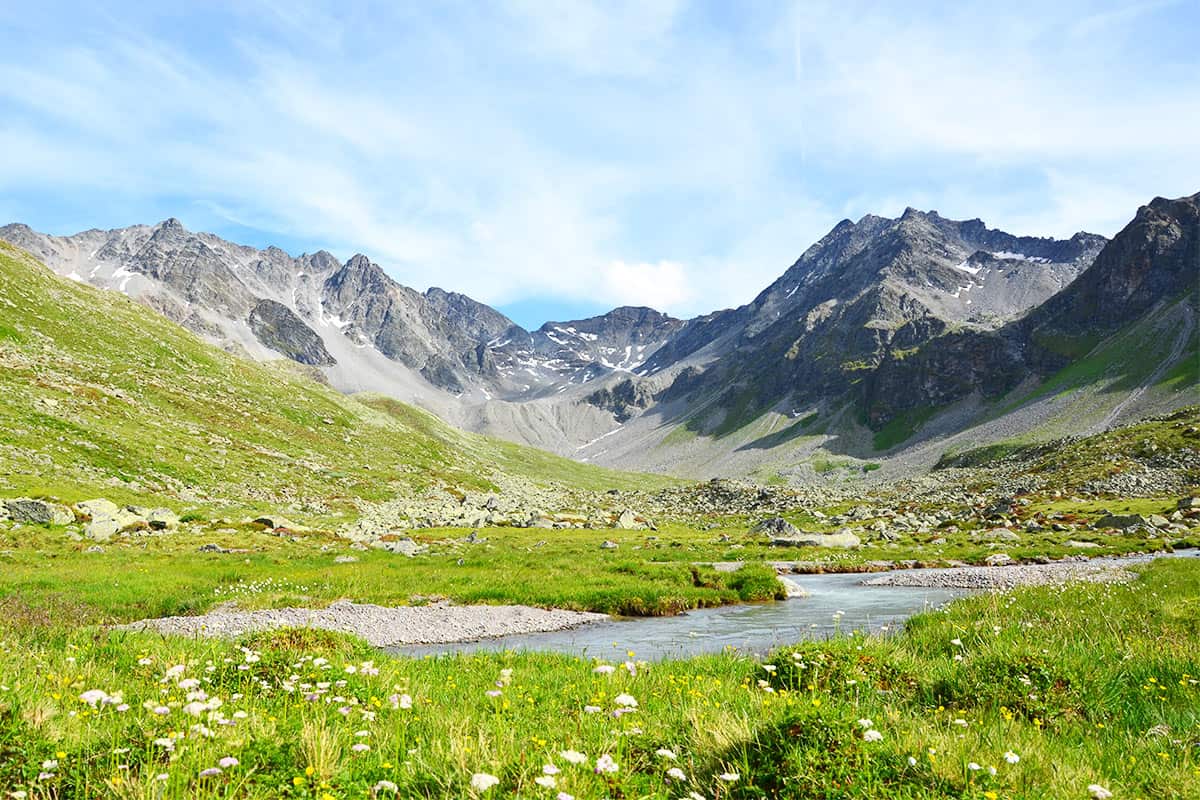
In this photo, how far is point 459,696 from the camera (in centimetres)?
1003

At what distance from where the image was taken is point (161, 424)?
84.8 m

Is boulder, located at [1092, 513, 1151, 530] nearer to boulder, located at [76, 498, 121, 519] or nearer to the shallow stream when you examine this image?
the shallow stream

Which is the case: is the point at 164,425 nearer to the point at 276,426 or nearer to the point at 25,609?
the point at 276,426

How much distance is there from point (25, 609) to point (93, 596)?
884 centimetres

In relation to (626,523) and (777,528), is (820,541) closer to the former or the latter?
(777,528)

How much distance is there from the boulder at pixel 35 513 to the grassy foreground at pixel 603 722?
40570mm

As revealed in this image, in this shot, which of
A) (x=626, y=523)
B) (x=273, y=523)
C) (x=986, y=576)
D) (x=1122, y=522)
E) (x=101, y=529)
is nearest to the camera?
(x=986, y=576)

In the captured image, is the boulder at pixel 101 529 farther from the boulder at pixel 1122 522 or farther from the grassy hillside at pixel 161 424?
the boulder at pixel 1122 522

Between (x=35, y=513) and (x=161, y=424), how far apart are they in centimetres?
4559

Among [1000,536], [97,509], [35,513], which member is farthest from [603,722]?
[1000,536]

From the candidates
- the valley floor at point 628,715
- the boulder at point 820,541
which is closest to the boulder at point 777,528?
the boulder at point 820,541

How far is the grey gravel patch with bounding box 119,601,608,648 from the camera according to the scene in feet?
76.6

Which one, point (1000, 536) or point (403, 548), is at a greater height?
point (1000, 536)

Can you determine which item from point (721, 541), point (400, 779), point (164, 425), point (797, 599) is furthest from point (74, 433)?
point (400, 779)
